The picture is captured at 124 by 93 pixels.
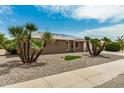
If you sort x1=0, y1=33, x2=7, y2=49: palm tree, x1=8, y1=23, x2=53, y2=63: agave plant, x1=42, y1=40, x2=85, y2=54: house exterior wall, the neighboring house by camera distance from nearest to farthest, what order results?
1. x1=8, y1=23, x2=53, y2=63: agave plant
2. x1=0, y1=33, x2=7, y2=49: palm tree
3. x1=42, y1=40, x2=85, y2=54: house exterior wall
4. the neighboring house

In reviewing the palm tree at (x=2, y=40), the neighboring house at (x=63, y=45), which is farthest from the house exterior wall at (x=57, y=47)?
the palm tree at (x=2, y=40)

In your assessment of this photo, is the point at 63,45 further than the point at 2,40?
Yes

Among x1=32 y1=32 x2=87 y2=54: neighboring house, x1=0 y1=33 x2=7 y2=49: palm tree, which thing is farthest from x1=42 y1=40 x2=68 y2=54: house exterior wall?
x1=0 y1=33 x2=7 y2=49: palm tree

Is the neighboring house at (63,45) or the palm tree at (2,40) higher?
the palm tree at (2,40)

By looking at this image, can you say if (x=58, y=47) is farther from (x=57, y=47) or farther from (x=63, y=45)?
(x=63, y=45)

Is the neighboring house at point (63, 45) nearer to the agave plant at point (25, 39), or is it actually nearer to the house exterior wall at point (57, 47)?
the house exterior wall at point (57, 47)

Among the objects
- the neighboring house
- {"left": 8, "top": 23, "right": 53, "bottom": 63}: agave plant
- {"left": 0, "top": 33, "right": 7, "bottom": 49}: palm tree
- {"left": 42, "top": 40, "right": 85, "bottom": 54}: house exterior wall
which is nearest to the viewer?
{"left": 8, "top": 23, "right": 53, "bottom": 63}: agave plant

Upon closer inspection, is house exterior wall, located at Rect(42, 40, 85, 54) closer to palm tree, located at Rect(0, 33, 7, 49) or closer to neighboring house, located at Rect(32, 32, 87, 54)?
neighboring house, located at Rect(32, 32, 87, 54)

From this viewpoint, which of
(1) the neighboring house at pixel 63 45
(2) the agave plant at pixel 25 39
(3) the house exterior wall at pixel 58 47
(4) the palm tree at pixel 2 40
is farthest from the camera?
(1) the neighboring house at pixel 63 45

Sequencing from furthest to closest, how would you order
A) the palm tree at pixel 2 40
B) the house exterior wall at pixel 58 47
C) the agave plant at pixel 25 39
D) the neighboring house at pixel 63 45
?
the neighboring house at pixel 63 45 < the house exterior wall at pixel 58 47 < the palm tree at pixel 2 40 < the agave plant at pixel 25 39

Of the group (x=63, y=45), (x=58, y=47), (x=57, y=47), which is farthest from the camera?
(x=63, y=45)

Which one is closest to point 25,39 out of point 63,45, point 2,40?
point 2,40

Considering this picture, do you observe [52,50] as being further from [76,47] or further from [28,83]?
[28,83]

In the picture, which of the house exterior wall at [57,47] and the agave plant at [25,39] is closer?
the agave plant at [25,39]
